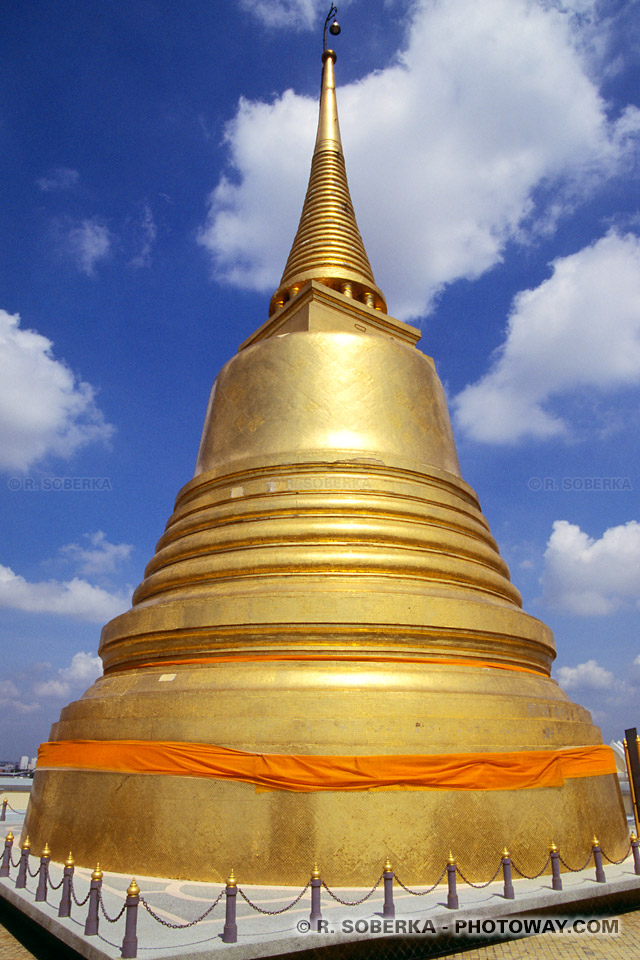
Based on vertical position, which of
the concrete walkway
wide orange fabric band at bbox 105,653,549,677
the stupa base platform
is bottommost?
the concrete walkway

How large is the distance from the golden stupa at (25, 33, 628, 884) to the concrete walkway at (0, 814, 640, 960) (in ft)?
1.32

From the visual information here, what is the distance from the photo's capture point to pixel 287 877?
5.91 m

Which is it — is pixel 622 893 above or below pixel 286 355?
below

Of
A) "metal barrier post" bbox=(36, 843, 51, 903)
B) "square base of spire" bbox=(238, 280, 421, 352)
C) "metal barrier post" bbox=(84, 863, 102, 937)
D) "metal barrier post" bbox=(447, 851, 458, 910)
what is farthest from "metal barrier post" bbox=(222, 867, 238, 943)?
"square base of spire" bbox=(238, 280, 421, 352)

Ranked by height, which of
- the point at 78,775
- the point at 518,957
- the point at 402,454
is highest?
the point at 402,454

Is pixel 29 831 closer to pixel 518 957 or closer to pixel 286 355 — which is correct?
pixel 518 957

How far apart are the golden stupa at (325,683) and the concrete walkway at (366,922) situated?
402 millimetres

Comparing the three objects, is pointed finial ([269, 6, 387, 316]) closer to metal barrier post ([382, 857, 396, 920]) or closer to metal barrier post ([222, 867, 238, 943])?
metal barrier post ([382, 857, 396, 920])

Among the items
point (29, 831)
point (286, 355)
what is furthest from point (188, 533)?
point (29, 831)

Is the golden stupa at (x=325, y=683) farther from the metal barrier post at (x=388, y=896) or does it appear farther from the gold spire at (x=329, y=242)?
the gold spire at (x=329, y=242)

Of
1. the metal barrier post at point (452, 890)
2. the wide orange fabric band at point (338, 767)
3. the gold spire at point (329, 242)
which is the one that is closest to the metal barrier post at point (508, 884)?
the metal barrier post at point (452, 890)

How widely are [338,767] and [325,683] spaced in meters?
0.90

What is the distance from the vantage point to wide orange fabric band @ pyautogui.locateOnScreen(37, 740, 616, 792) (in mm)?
6160

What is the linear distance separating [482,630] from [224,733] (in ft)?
10.8
